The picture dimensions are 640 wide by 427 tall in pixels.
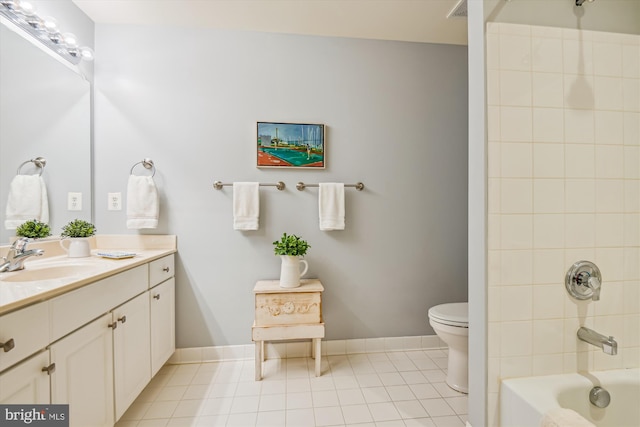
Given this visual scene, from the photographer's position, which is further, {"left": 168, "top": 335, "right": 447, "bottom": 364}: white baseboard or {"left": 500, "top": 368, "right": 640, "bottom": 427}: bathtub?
{"left": 168, "top": 335, "right": 447, "bottom": 364}: white baseboard

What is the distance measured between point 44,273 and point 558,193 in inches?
91.4

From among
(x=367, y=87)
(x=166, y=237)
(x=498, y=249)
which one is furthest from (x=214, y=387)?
(x=367, y=87)

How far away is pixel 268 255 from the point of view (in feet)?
6.94

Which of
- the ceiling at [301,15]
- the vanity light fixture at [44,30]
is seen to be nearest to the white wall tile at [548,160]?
the ceiling at [301,15]

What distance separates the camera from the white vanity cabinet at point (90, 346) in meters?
0.86

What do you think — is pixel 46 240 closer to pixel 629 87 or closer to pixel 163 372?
pixel 163 372

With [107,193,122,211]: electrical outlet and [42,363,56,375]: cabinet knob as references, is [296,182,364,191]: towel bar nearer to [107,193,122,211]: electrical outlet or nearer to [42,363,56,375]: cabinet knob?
[107,193,122,211]: electrical outlet

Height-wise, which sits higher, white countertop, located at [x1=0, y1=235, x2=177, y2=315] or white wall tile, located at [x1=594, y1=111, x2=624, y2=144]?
white wall tile, located at [x1=594, y1=111, x2=624, y2=144]

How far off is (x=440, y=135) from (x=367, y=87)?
0.68 metres

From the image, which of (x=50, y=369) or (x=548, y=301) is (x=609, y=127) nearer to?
(x=548, y=301)

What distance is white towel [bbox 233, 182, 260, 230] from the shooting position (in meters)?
2.00

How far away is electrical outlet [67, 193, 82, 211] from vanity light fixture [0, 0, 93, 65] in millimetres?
841

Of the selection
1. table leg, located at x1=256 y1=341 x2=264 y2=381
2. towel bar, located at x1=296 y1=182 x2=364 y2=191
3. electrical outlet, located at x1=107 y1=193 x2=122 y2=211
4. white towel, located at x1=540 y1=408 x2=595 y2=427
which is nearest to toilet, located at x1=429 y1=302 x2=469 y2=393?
white towel, located at x1=540 y1=408 x2=595 y2=427

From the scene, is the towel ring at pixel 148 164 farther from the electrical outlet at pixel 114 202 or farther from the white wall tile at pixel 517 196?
the white wall tile at pixel 517 196
